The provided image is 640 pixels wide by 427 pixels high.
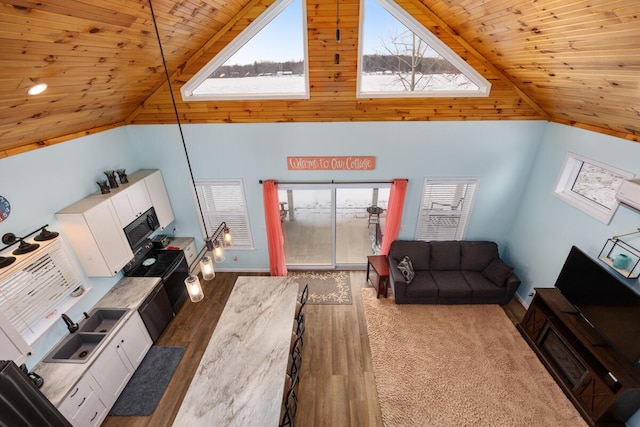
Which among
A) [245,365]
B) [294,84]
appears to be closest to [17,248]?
[245,365]

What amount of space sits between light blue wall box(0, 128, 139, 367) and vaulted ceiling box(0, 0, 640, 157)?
162mm

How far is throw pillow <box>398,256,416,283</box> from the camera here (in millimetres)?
4886

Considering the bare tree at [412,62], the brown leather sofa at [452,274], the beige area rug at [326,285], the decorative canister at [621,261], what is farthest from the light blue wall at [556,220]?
the beige area rug at [326,285]

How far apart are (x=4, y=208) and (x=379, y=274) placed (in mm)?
4999

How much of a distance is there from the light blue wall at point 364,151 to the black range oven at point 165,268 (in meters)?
1.12

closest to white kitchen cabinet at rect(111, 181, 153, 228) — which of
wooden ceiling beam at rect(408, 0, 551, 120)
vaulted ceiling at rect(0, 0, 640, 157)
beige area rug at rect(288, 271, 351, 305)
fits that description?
vaulted ceiling at rect(0, 0, 640, 157)

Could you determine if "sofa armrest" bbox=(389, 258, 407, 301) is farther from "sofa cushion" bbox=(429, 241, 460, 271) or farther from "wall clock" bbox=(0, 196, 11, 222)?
"wall clock" bbox=(0, 196, 11, 222)

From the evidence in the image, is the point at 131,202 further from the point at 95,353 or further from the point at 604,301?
the point at 604,301

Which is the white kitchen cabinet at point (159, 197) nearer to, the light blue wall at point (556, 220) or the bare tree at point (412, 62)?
the bare tree at point (412, 62)

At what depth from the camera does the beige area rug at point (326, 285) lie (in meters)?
5.18

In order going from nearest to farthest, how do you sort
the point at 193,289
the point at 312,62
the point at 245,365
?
1. the point at 193,289
2. the point at 245,365
3. the point at 312,62

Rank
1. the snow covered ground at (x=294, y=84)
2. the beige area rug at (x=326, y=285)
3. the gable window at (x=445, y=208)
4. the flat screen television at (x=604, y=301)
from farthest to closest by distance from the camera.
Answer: the beige area rug at (x=326, y=285)
the gable window at (x=445, y=208)
the snow covered ground at (x=294, y=84)
the flat screen television at (x=604, y=301)

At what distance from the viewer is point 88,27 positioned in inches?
89.4

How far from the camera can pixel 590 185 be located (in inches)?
156
